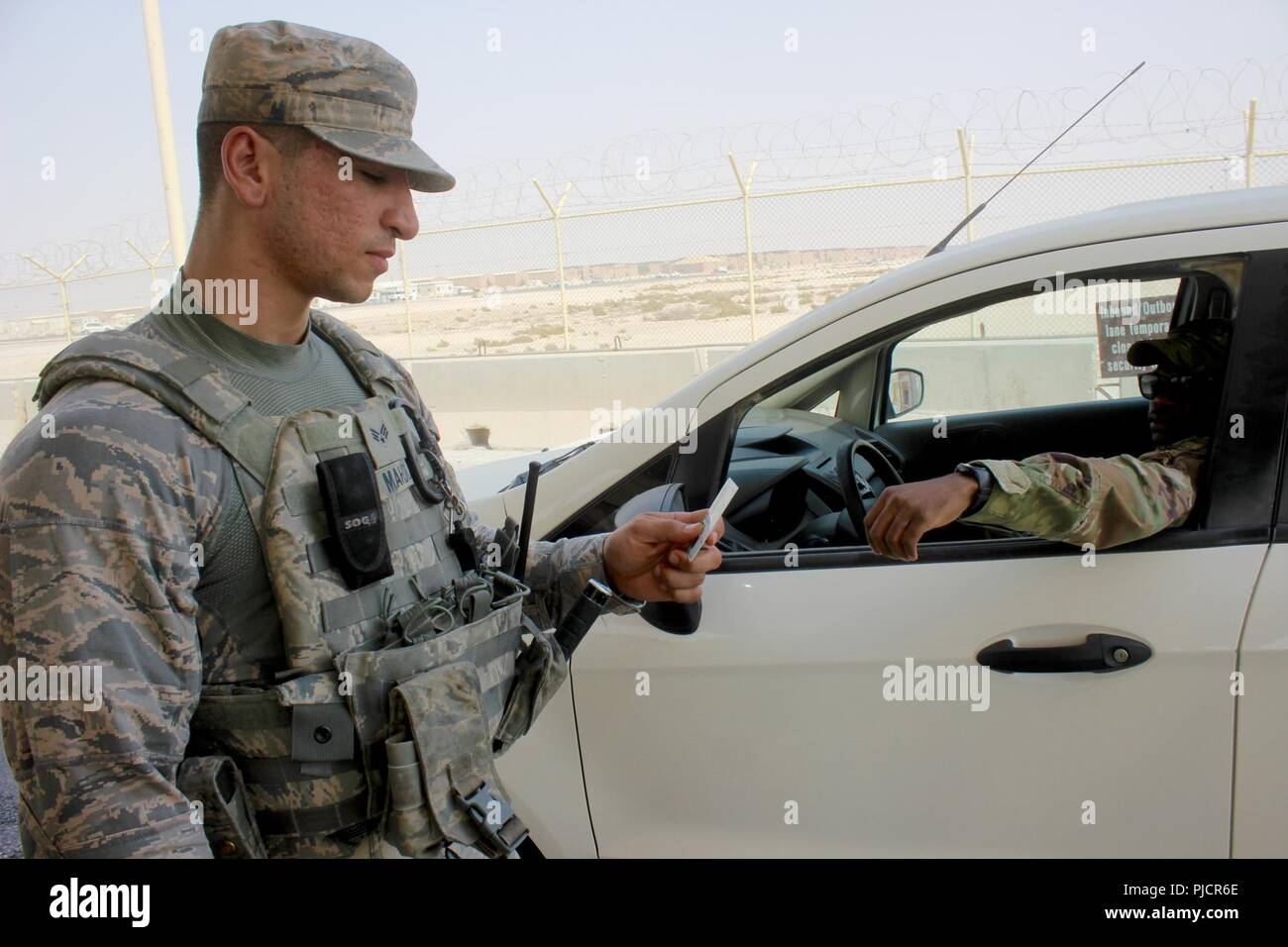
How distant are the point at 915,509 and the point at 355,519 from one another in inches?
37.4

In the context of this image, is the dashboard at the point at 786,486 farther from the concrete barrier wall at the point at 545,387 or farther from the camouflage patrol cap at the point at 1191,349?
the concrete barrier wall at the point at 545,387

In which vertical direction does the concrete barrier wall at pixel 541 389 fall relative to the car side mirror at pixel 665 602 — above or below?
below

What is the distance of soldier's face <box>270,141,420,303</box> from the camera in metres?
1.30

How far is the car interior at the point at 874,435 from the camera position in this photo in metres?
2.02

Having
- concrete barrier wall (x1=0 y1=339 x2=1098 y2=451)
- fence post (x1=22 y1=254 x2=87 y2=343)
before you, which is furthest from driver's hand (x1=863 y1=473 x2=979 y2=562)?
fence post (x1=22 y1=254 x2=87 y2=343)

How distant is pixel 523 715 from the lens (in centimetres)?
152

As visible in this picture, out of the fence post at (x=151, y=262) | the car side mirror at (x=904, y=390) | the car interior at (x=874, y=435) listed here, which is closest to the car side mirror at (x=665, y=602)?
the car interior at (x=874, y=435)

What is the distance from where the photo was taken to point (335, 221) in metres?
1.32

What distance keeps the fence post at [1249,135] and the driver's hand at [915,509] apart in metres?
7.89

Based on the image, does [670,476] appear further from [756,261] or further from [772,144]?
[756,261]

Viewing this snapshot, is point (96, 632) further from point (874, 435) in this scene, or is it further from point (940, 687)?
point (874, 435)

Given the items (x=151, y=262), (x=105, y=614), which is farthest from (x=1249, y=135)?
(x=151, y=262)

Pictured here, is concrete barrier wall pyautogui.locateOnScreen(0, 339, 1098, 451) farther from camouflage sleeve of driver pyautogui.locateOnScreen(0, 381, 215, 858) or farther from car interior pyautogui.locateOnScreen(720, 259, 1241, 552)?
camouflage sleeve of driver pyautogui.locateOnScreen(0, 381, 215, 858)
